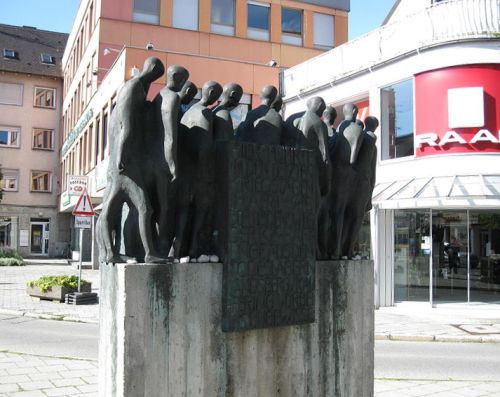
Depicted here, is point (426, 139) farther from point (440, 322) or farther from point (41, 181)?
point (41, 181)

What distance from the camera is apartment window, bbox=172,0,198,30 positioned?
29109 millimetres

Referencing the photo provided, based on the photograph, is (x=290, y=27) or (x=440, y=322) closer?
(x=440, y=322)

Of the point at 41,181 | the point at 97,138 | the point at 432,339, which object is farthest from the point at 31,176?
the point at 432,339

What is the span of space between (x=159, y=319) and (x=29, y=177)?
148 ft

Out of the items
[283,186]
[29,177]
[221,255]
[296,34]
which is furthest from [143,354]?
[29,177]

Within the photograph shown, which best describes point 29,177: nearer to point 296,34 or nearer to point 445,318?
point 296,34

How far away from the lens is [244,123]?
18.7 ft

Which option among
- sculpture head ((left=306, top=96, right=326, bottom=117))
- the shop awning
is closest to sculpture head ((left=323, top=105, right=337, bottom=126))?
sculpture head ((left=306, top=96, right=326, bottom=117))

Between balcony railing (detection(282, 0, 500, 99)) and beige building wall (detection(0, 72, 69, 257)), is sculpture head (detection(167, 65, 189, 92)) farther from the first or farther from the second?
beige building wall (detection(0, 72, 69, 257))

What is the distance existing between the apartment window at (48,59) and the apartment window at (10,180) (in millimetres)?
9637

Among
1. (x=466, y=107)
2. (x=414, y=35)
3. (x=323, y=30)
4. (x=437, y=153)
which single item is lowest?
(x=437, y=153)

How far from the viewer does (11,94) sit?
45969 millimetres

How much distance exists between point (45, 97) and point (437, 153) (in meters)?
38.4

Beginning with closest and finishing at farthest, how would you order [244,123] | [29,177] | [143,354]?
[143,354], [244,123], [29,177]
